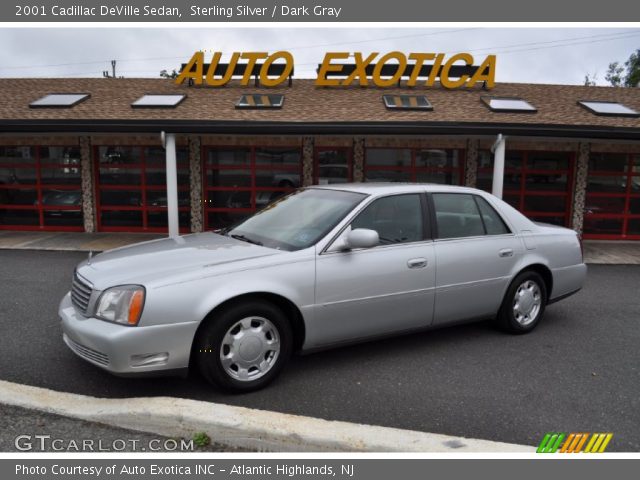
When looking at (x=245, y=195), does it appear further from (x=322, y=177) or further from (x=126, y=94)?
(x=126, y=94)

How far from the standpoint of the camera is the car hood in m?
3.66

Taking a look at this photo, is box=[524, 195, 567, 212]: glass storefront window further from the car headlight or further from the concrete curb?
the car headlight

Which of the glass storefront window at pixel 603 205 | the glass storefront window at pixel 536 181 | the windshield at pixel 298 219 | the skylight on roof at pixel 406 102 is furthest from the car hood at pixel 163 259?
the glass storefront window at pixel 603 205

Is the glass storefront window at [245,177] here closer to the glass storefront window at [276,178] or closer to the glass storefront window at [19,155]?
the glass storefront window at [276,178]

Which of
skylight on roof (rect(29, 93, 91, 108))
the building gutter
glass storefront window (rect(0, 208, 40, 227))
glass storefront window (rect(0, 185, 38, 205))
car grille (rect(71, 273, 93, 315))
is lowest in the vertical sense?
glass storefront window (rect(0, 208, 40, 227))

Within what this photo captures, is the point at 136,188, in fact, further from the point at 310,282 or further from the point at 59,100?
the point at 310,282

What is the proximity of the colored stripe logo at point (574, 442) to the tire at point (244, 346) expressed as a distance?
186 centimetres

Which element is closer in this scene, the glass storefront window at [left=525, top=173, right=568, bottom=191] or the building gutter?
the building gutter

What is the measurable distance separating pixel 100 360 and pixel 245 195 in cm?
1024

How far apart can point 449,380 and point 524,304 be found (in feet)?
5.34

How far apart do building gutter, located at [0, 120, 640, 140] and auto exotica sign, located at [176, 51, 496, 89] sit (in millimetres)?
4187

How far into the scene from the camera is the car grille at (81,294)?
3.73 m

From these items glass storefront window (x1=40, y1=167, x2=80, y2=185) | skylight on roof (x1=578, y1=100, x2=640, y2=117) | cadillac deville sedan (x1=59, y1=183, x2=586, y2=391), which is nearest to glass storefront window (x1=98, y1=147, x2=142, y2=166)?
glass storefront window (x1=40, y1=167, x2=80, y2=185)

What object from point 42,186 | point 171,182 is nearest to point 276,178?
point 171,182
